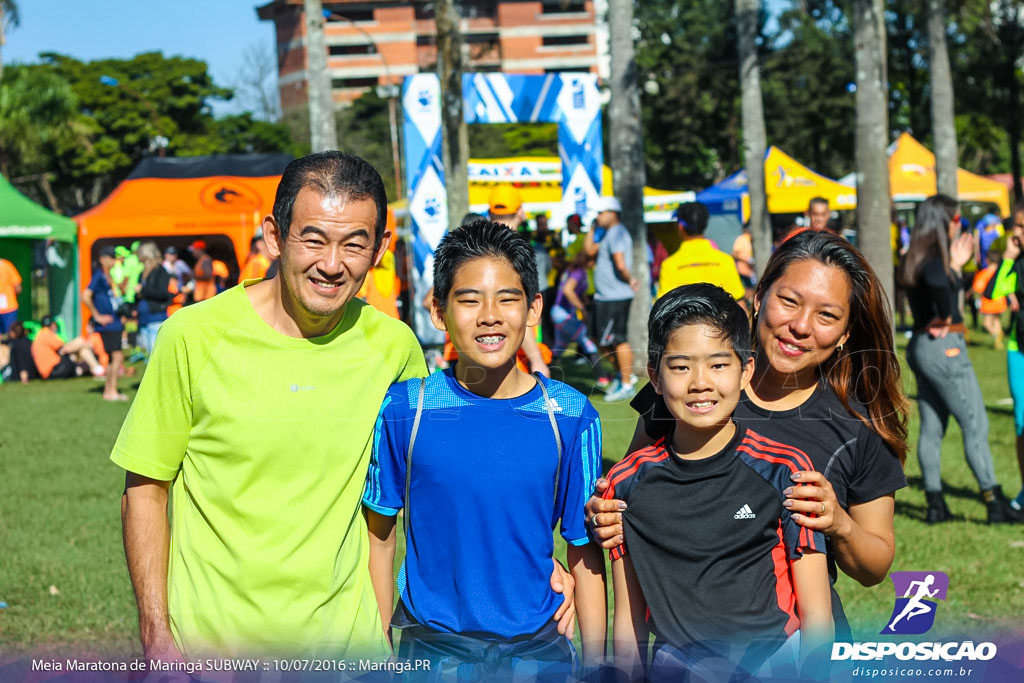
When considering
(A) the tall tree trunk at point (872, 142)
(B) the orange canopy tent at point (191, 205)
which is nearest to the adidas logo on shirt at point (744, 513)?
(A) the tall tree trunk at point (872, 142)

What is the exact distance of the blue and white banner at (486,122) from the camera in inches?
564

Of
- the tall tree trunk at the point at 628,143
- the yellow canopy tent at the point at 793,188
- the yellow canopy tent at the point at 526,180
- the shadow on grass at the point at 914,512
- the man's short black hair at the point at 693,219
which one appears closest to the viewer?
the shadow on grass at the point at 914,512

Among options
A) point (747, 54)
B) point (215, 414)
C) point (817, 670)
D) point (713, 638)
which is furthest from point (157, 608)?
point (747, 54)

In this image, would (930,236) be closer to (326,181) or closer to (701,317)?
(701,317)

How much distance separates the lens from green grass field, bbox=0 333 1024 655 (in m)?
4.77

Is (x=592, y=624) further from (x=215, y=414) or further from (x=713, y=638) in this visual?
(x=215, y=414)

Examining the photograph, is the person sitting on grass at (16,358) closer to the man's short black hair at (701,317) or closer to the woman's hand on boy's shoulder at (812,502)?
the man's short black hair at (701,317)

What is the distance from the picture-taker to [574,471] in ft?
7.98

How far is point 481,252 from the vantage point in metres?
2.49

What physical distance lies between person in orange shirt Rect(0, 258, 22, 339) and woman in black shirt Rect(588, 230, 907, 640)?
1547 cm

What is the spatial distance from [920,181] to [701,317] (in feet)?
80.9

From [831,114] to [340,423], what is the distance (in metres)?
48.2

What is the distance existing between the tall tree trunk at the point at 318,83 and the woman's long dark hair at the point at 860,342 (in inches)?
594

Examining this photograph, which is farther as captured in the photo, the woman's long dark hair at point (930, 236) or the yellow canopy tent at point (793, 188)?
the yellow canopy tent at point (793, 188)
